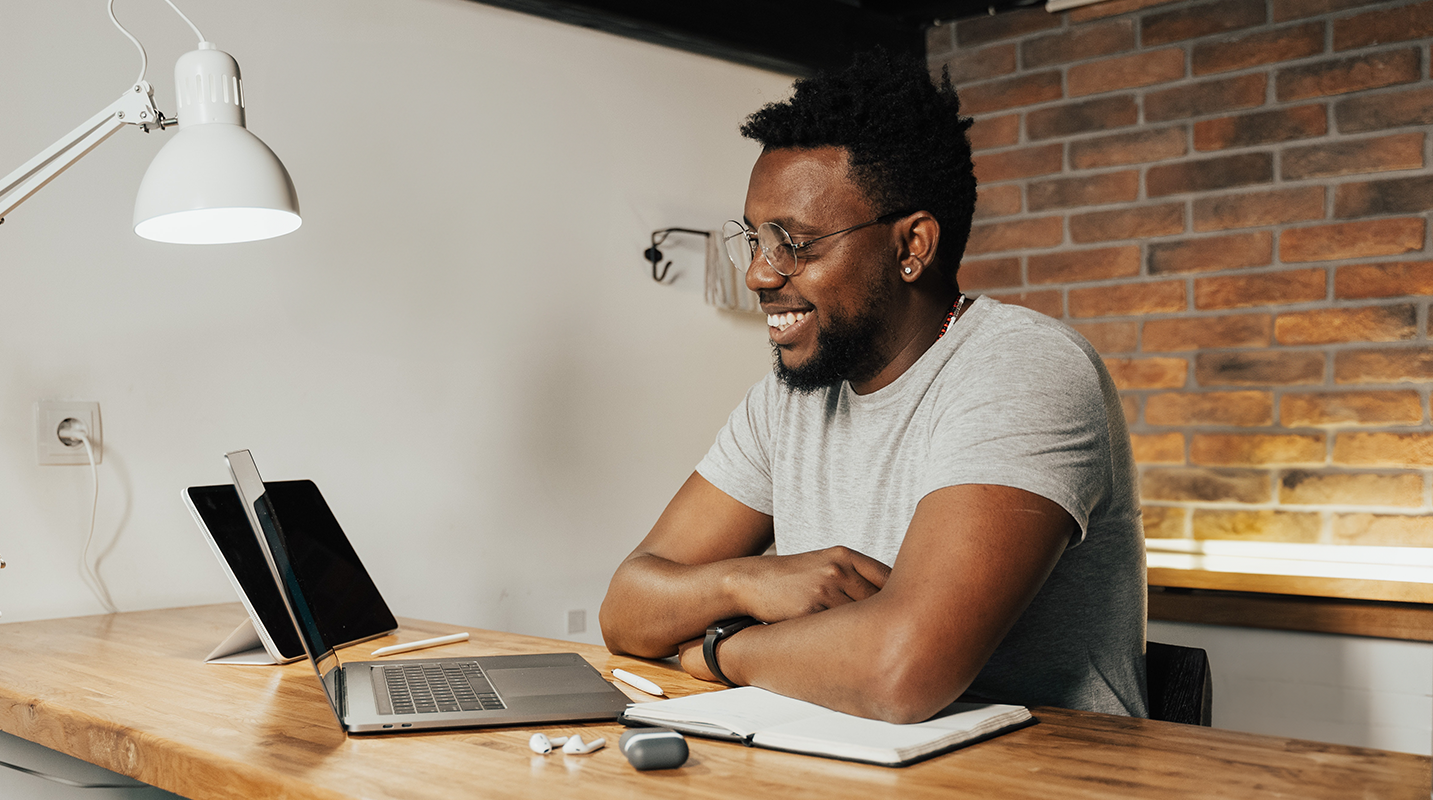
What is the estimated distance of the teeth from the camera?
1.49 meters

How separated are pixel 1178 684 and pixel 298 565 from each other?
115 centimetres

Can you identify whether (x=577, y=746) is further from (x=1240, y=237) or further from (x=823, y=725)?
(x=1240, y=237)

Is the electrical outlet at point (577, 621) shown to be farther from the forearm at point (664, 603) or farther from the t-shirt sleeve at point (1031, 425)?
the t-shirt sleeve at point (1031, 425)

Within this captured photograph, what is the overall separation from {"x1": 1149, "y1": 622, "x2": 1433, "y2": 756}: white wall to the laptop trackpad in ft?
5.77

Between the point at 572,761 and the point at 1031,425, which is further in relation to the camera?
the point at 1031,425

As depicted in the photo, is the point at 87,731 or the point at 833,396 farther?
the point at 833,396

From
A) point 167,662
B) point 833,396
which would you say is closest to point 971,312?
point 833,396

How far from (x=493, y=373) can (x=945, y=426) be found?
1453mm

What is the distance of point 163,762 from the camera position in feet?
3.35

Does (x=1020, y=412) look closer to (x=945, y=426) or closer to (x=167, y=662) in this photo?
(x=945, y=426)

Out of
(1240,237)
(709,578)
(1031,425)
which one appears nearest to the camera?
(1031,425)

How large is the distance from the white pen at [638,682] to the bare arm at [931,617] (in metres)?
0.13

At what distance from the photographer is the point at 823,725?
3.29 feet

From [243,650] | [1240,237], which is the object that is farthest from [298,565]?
[1240,237]
